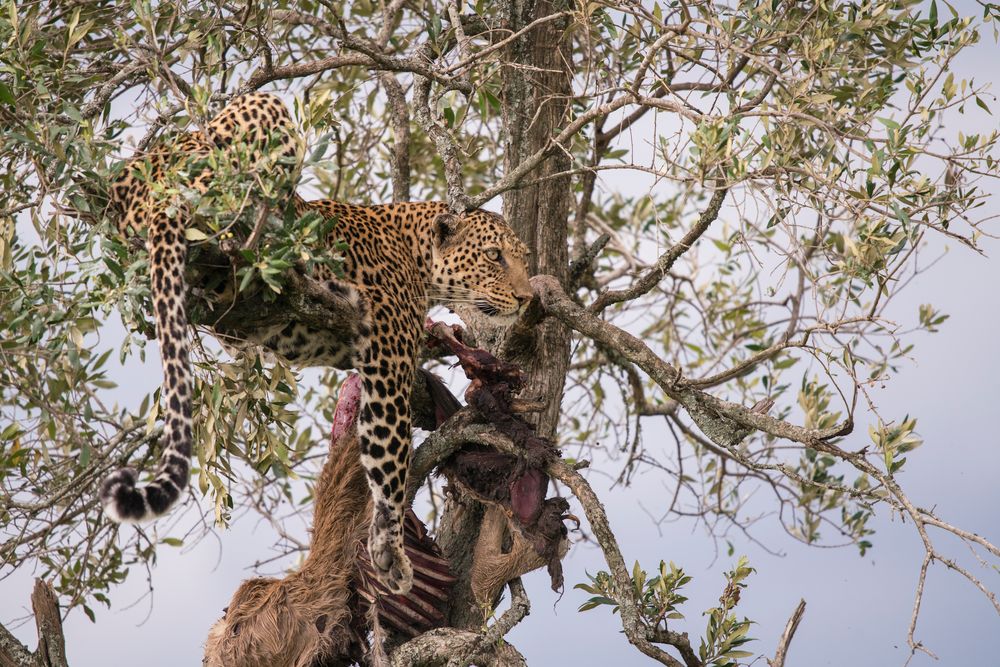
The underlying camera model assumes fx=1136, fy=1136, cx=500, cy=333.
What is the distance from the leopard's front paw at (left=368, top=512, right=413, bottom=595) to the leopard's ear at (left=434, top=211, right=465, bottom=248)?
175 centimetres

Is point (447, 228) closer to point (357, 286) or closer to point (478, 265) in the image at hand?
point (478, 265)

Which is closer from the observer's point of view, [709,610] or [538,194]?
[709,610]

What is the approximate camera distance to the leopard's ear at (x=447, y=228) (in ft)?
20.6

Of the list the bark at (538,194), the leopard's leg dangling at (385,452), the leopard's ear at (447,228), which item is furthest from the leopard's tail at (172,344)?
the bark at (538,194)

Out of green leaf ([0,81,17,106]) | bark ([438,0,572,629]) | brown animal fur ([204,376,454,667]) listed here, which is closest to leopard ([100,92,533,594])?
brown animal fur ([204,376,454,667])

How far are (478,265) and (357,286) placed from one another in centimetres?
97

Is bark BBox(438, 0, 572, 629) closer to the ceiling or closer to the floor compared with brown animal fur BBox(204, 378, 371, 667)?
closer to the ceiling

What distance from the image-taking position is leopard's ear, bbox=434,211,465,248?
20.6 feet

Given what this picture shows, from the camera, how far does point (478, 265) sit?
6.30 metres

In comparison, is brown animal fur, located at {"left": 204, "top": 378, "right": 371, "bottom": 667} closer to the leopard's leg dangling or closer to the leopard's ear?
the leopard's leg dangling

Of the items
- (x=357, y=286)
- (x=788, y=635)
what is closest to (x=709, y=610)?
(x=788, y=635)

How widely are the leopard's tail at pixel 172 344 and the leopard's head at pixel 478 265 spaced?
1.88 m

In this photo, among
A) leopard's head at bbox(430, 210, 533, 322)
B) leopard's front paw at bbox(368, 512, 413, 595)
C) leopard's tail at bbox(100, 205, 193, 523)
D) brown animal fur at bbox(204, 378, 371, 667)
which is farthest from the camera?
leopard's head at bbox(430, 210, 533, 322)

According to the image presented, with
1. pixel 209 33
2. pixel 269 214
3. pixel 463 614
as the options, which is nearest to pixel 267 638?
pixel 463 614
